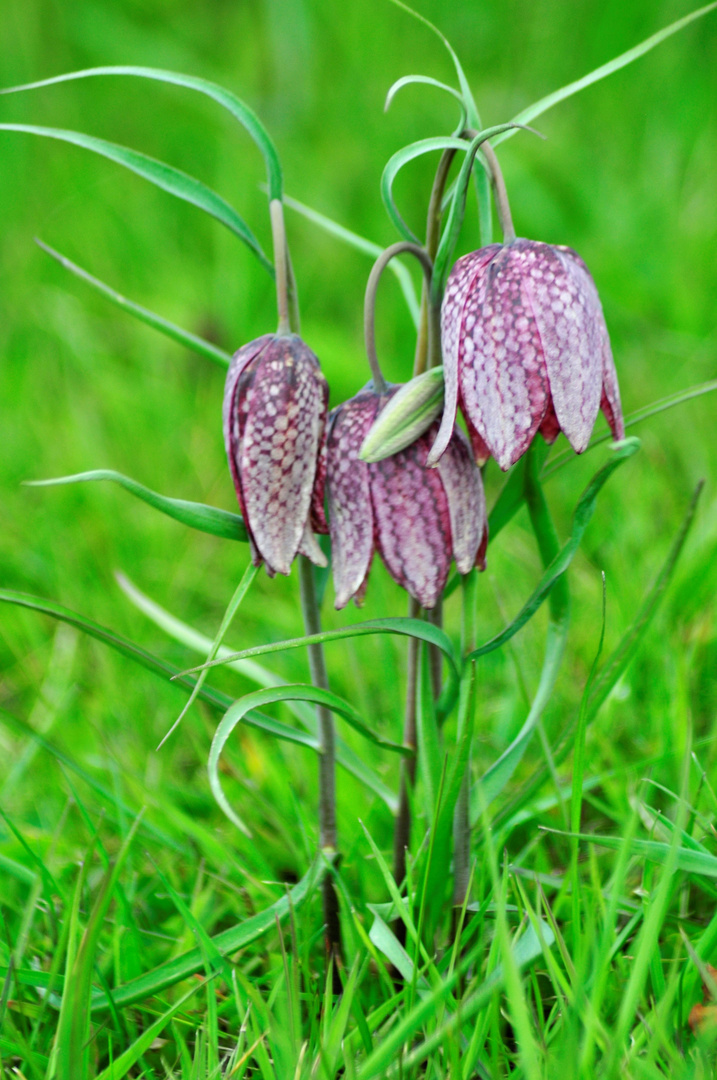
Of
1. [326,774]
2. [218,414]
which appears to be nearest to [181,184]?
[326,774]

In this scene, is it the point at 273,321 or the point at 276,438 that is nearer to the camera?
the point at 276,438

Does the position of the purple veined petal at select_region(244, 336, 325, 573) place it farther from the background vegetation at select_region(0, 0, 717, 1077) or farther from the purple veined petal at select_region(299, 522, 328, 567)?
the background vegetation at select_region(0, 0, 717, 1077)

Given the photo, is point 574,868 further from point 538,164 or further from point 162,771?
point 538,164

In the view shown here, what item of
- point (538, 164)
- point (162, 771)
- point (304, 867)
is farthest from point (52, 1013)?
point (538, 164)

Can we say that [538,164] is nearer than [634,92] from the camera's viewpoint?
Yes

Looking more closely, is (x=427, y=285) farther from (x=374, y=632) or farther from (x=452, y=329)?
(x=374, y=632)
